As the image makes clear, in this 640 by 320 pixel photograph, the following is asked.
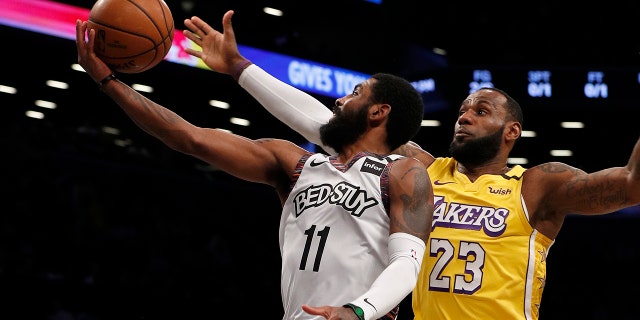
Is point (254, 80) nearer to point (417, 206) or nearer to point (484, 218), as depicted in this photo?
point (417, 206)

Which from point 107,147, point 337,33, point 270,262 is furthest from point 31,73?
point 337,33

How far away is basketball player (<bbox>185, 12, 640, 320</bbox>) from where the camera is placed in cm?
376

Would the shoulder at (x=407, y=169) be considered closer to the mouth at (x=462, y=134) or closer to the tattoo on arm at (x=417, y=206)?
the tattoo on arm at (x=417, y=206)

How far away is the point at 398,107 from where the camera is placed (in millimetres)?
3422

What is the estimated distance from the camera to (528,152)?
63.0 ft

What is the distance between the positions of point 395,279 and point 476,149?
5.04 ft

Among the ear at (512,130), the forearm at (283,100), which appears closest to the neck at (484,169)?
the ear at (512,130)

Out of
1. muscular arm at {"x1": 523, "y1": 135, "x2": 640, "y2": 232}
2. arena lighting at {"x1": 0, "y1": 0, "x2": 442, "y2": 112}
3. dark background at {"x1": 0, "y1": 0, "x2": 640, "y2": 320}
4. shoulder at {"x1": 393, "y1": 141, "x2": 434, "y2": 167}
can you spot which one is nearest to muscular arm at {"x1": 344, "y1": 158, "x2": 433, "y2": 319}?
muscular arm at {"x1": 523, "y1": 135, "x2": 640, "y2": 232}

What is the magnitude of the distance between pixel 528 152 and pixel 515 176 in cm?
1557

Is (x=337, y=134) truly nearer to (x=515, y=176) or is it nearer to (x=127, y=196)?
(x=515, y=176)

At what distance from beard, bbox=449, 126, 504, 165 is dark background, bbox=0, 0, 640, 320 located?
6.88 meters

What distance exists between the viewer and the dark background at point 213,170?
11.3 meters

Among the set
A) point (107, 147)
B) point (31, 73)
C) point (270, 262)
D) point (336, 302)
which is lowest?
point (270, 262)

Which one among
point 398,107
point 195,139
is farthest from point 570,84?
point 195,139
